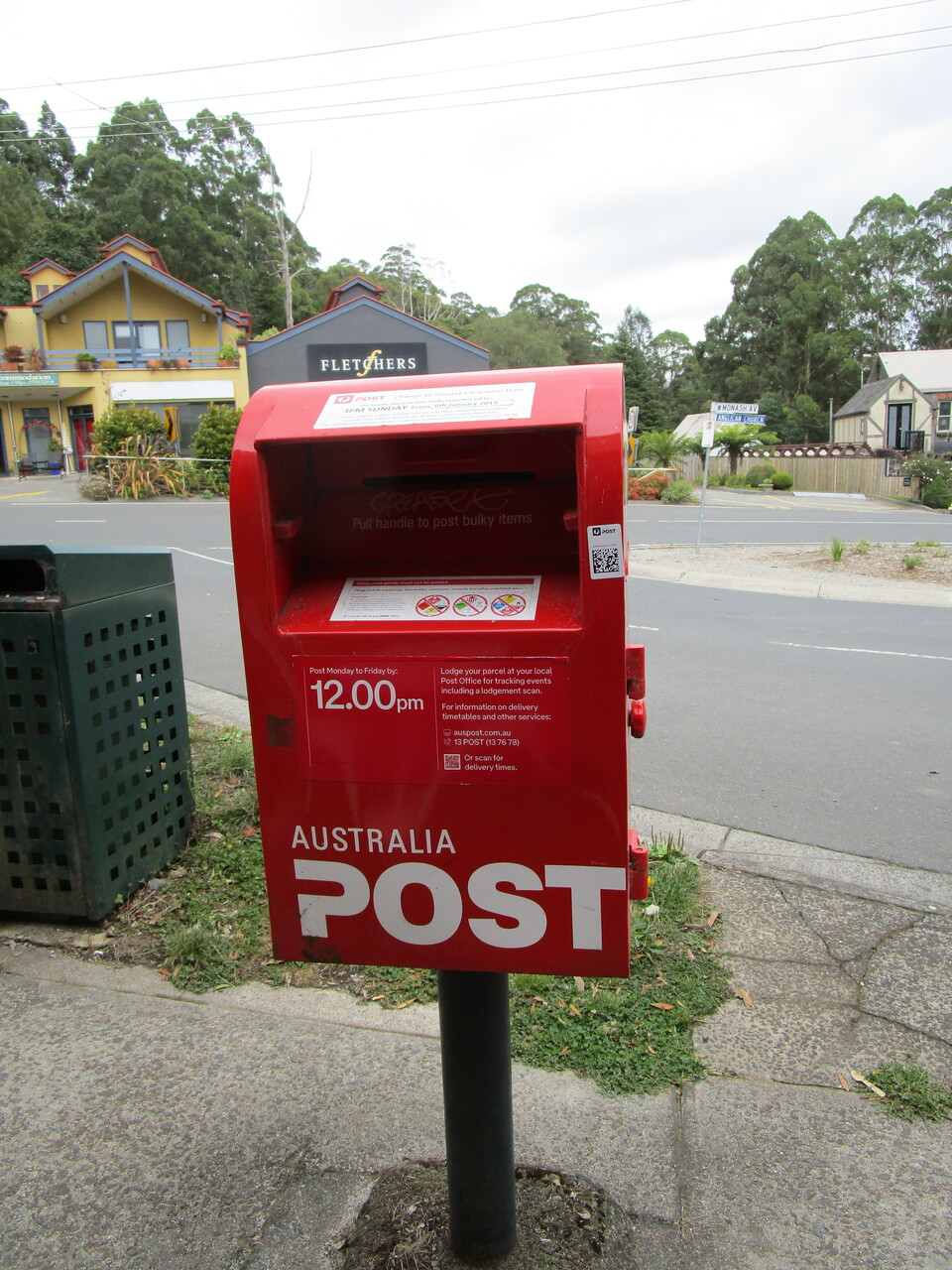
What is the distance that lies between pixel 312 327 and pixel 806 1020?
3055cm

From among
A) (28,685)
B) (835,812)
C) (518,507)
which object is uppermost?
(518,507)

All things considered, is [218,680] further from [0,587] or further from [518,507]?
[518,507]

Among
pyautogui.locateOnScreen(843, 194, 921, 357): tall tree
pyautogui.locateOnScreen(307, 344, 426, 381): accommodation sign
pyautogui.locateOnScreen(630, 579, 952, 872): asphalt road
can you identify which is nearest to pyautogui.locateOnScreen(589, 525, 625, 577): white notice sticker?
pyautogui.locateOnScreen(630, 579, 952, 872): asphalt road

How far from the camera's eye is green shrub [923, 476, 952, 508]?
30172mm

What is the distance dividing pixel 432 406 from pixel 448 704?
20.1 inches

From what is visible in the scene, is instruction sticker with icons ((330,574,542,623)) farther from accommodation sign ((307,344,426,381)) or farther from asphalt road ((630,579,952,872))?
accommodation sign ((307,344,426,381))

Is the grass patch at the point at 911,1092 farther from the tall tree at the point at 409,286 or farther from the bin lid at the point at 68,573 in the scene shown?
the tall tree at the point at 409,286

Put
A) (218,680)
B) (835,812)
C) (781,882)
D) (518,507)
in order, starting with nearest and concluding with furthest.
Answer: (518,507) < (781,882) < (835,812) < (218,680)

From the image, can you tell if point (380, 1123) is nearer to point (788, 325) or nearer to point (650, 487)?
point (650, 487)

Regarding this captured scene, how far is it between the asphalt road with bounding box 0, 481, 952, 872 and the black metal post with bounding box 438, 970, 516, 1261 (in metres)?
2.75

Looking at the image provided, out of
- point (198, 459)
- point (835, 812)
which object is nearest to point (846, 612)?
point (835, 812)

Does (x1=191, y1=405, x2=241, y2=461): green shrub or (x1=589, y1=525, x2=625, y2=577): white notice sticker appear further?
(x1=191, y1=405, x2=241, y2=461): green shrub

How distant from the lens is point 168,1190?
2.05 metres

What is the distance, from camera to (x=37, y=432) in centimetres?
3409
